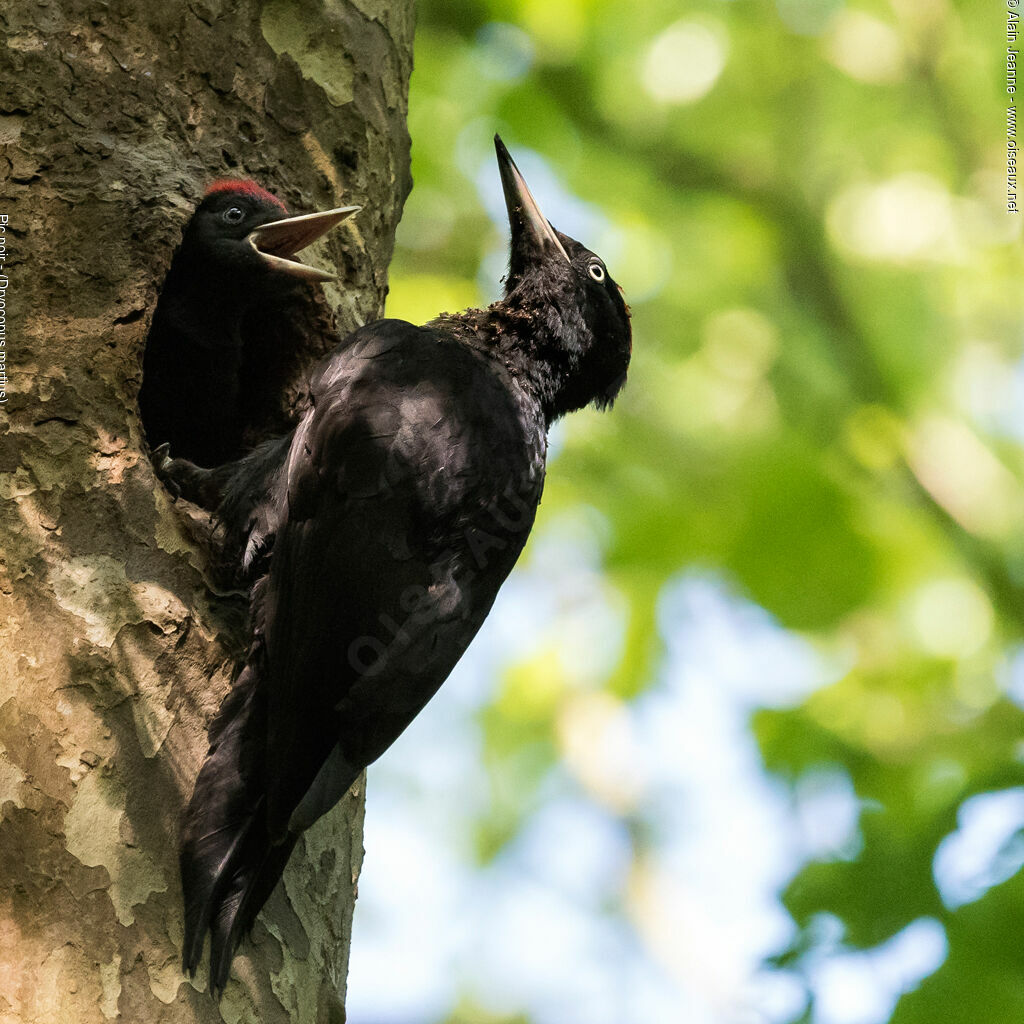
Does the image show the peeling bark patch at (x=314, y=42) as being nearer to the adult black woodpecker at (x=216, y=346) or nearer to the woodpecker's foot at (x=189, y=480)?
the adult black woodpecker at (x=216, y=346)

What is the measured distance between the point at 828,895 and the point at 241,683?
80.0 inches

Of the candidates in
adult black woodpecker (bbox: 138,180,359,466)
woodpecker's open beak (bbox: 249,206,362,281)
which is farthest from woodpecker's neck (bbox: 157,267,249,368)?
woodpecker's open beak (bbox: 249,206,362,281)

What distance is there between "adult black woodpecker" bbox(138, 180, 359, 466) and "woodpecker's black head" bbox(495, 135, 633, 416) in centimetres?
70

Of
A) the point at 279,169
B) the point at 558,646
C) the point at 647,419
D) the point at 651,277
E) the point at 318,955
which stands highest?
the point at 279,169

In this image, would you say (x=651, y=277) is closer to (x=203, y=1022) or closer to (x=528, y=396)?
(x=528, y=396)

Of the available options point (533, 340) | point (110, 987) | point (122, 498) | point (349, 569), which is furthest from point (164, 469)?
point (110, 987)

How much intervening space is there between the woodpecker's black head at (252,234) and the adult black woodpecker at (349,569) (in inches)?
15.9

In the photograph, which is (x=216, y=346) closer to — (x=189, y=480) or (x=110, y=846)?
(x=189, y=480)

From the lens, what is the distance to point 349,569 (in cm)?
245

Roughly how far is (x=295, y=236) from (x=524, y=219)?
86 cm

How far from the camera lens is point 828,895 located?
3463 millimetres

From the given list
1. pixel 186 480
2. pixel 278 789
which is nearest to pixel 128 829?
pixel 278 789

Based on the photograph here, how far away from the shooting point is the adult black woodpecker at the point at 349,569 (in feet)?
7.11

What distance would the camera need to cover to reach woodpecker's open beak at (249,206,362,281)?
9.91 ft
